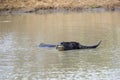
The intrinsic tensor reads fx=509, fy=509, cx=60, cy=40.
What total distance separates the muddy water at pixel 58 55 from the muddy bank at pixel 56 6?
1615 centimetres

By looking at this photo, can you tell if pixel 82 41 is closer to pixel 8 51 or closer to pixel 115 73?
pixel 8 51

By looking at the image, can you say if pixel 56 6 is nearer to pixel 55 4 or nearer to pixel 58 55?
pixel 55 4

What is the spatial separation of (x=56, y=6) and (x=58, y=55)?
3143cm

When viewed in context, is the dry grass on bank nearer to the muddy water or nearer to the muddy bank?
the muddy bank

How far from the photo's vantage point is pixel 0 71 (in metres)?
18.3

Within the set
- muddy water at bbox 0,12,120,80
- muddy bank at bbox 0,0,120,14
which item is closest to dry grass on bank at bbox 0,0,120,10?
muddy bank at bbox 0,0,120,14

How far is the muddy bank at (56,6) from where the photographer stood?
5172cm

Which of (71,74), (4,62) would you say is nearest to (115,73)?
(71,74)

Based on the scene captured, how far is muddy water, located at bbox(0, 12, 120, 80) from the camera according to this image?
17.4 metres

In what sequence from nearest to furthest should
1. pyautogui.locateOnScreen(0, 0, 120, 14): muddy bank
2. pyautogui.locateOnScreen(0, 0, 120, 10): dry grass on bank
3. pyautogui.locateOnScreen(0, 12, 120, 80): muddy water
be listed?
pyautogui.locateOnScreen(0, 12, 120, 80): muddy water
pyautogui.locateOnScreen(0, 0, 120, 14): muddy bank
pyautogui.locateOnScreen(0, 0, 120, 10): dry grass on bank

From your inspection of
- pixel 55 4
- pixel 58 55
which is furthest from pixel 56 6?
pixel 58 55

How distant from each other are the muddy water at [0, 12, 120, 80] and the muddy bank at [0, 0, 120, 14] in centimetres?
1615

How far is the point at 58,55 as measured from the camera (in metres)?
21.6

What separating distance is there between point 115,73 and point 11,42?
10452 millimetres
